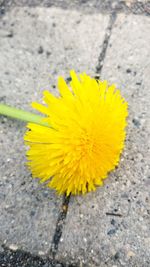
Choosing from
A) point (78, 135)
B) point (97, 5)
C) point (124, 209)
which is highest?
point (97, 5)

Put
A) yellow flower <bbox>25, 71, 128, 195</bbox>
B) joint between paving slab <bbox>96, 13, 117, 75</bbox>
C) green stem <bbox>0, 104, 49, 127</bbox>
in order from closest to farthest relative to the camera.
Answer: yellow flower <bbox>25, 71, 128, 195</bbox> → green stem <bbox>0, 104, 49, 127</bbox> → joint between paving slab <bbox>96, 13, 117, 75</bbox>

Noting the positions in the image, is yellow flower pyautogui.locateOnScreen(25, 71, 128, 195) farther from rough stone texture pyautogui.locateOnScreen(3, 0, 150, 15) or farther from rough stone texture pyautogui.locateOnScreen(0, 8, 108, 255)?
rough stone texture pyautogui.locateOnScreen(3, 0, 150, 15)

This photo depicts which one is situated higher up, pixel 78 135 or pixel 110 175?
pixel 78 135

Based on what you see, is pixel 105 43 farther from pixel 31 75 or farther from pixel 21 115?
pixel 21 115

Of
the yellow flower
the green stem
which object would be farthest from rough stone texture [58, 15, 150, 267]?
the green stem

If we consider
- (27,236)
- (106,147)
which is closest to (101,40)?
(106,147)

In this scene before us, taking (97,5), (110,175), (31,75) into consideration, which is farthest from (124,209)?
(97,5)

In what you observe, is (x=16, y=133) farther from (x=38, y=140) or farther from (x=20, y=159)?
(x=38, y=140)
